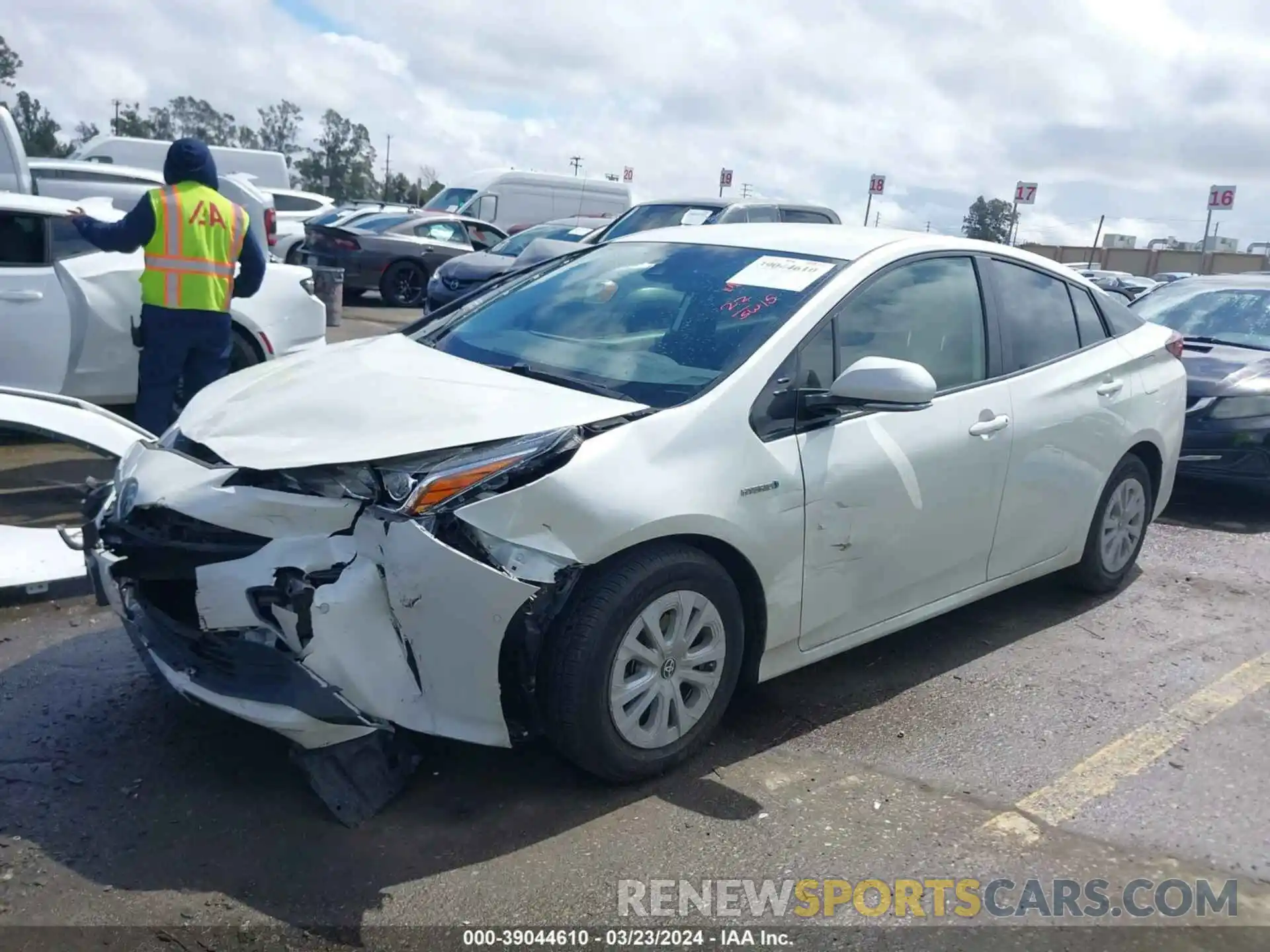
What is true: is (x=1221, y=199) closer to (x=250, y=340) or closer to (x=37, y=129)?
(x=250, y=340)

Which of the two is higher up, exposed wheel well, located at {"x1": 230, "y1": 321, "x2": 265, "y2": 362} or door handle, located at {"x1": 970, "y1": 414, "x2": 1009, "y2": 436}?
door handle, located at {"x1": 970, "y1": 414, "x2": 1009, "y2": 436}

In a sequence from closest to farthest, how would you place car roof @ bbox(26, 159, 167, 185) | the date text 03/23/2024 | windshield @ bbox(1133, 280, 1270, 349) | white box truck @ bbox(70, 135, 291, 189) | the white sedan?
the date text 03/23/2024
the white sedan
windshield @ bbox(1133, 280, 1270, 349)
car roof @ bbox(26, 159, 167, 185)
white box truck @ bbox(70, 135, 291, 189)

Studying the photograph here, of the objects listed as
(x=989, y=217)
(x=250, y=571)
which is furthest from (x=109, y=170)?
(x=989, y=217)

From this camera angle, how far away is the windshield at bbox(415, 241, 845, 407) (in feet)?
11.7

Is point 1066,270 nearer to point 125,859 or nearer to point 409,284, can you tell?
point 125,859

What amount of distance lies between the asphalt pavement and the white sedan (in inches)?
107

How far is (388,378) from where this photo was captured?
349 centimetres

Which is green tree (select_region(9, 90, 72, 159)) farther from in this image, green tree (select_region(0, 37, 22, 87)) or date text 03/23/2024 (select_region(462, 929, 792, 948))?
date text 03/23/2024 (select_region(462, 929, 792, 948))

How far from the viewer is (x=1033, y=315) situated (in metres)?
4.67

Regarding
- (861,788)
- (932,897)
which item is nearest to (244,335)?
(861,788)

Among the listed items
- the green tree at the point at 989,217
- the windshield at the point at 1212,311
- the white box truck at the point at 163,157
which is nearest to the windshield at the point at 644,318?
the windshield at the point at 1212,311

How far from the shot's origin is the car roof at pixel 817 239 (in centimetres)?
408

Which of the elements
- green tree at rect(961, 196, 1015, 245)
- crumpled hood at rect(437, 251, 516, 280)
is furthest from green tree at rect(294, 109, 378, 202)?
crumpled hood at rect(437, 251, 516, 280)

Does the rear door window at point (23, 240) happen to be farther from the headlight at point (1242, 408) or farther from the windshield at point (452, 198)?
the windshield at point (452, 198)
